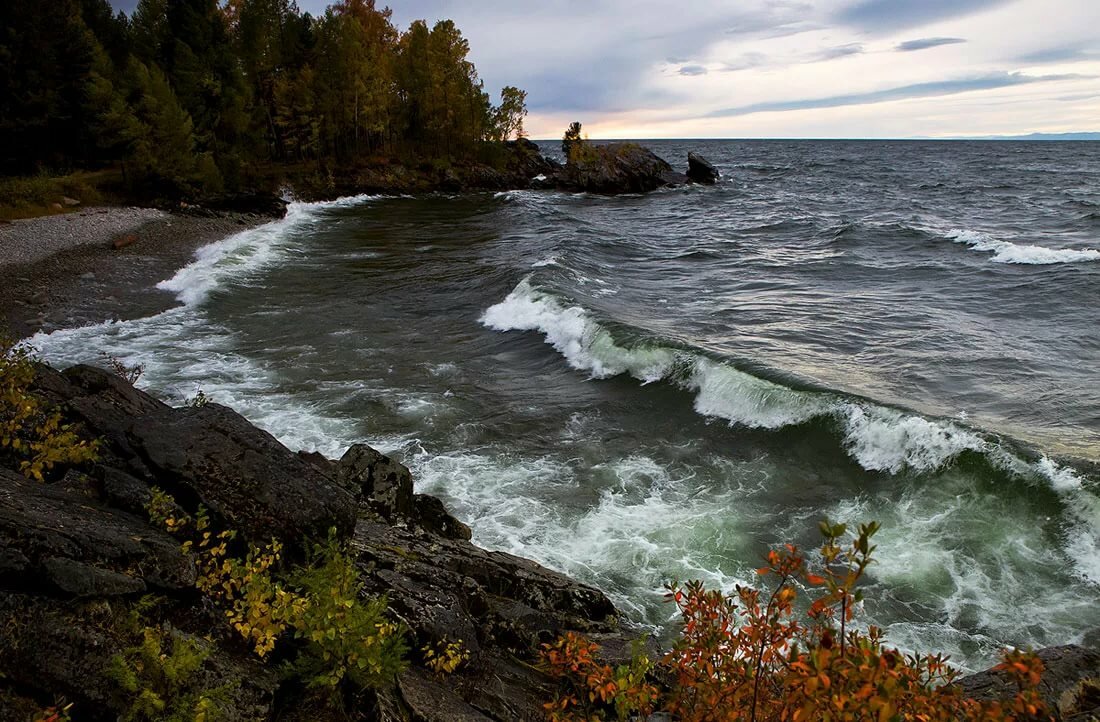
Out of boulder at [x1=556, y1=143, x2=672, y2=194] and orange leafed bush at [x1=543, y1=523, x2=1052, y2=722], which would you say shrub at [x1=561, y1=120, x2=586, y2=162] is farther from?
orange leafed bush at [x1=543, y1=523, x2=1052, y2=722]

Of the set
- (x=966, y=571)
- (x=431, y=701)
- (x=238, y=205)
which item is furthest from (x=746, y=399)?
(x=238, y=205)

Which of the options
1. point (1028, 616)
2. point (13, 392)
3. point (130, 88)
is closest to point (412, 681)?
point (13, 392)

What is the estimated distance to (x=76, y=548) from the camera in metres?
5.52

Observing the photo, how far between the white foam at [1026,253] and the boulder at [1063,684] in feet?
112

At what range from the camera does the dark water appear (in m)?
11.8

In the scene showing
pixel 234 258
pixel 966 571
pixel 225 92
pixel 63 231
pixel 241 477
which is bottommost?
pixel 966 571

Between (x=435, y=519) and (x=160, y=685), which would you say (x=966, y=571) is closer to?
(x=435, y=519)

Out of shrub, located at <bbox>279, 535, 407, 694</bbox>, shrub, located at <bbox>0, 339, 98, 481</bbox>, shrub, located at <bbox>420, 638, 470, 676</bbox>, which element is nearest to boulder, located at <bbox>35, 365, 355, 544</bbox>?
shrub, located at <bbox>0, 339, 98, 481</bbox>

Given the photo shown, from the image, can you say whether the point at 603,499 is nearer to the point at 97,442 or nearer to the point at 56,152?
the point at 97,442

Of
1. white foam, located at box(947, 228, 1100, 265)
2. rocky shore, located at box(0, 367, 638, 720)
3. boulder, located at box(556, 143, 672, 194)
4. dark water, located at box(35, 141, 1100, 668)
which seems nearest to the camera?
rocky shore, located at box(0, 367, 638, 720)

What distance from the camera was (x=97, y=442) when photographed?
7391mm

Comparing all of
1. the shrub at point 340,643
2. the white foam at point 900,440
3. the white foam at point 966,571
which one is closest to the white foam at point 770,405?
the white foam at point 900,440

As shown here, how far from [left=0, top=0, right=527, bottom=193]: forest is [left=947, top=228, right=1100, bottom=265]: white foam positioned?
179ft

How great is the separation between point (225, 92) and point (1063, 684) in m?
70.7
